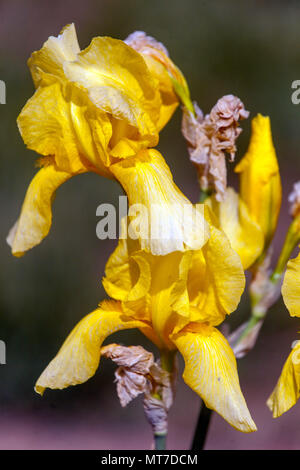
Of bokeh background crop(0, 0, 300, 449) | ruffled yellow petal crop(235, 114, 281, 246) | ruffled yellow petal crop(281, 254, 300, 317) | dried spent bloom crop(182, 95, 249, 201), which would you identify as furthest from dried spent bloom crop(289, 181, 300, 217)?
bokeh background crop(0, 0, 300, 449)

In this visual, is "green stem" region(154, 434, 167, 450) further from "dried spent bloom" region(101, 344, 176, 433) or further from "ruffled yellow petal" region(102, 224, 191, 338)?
"ruffled yellow petal" region(102, 224, 191, 338)

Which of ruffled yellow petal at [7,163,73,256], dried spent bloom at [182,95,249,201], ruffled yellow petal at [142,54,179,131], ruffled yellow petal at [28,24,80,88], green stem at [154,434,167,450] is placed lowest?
green stem at [154,434,167,450]

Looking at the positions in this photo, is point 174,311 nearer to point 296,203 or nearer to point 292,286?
point 292,286

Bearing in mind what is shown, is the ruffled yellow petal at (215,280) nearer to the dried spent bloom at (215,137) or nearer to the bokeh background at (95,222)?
the dried spent bloom at (215,137)

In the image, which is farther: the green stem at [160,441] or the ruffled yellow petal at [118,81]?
the green stem at [160,441]

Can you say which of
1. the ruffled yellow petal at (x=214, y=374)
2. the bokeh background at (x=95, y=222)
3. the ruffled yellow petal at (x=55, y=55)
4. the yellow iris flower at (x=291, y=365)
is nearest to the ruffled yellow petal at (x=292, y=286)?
the yellow iris flower at (x=291, y=365)
